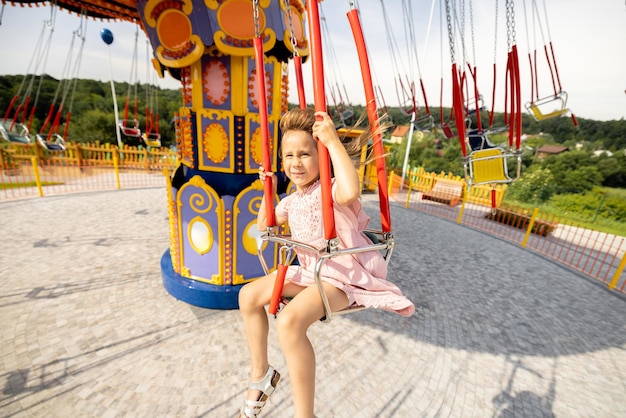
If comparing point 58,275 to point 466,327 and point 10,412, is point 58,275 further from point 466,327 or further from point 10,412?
point 466,327

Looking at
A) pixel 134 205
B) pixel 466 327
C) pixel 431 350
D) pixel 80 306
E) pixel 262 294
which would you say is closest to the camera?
pixel 262 294

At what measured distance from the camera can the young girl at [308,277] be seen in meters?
1.20

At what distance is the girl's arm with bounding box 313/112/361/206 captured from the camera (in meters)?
1.07

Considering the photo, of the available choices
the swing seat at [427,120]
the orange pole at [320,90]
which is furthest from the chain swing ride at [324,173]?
the swing seat at [427,120]

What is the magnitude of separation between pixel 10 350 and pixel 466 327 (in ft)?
16.4

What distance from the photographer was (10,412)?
2.19 m

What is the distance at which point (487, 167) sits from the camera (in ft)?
13.9

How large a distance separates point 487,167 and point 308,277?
3875mm

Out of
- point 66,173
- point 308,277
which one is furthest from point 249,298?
point 66,173

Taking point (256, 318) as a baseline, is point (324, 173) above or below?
above

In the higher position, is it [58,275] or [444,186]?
[444,186]

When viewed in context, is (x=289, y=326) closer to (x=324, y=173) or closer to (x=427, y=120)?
(x=324, y=173)

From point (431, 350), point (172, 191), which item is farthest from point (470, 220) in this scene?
point (172, 191)

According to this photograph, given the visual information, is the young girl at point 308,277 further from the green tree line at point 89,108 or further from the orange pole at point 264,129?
the green tree line at point 89,108
